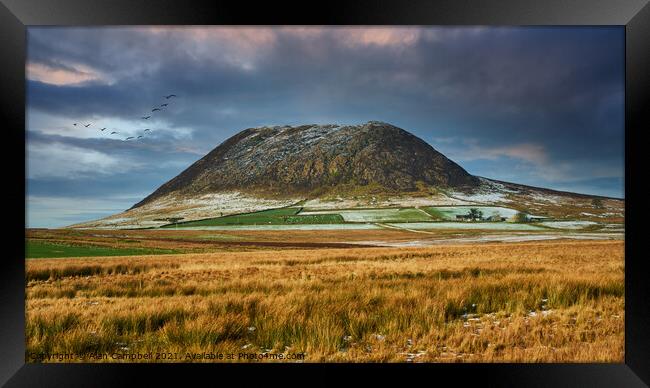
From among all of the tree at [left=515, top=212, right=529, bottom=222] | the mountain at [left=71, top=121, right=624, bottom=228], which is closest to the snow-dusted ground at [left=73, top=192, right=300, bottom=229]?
the mountain at [left=71, top=121, right=624, bottom=228]

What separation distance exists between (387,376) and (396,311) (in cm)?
75

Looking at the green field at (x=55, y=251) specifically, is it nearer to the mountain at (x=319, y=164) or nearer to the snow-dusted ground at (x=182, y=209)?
the snow-dusted ground at (x=182, y=209)

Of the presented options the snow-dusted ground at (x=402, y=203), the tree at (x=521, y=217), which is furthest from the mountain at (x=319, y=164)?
the tree at (x=521, y=217)

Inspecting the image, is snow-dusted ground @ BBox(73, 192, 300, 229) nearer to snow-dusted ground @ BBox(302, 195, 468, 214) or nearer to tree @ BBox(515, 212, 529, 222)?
snow-dusted ground @ BBox(302, 195, 468, 214)

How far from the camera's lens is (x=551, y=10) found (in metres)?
2.98

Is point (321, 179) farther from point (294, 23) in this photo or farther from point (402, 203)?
point (294, 23)

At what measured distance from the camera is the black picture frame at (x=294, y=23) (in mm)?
2758

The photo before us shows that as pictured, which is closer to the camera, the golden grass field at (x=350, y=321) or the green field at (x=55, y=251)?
the golden grass field at (x=350, y=321)

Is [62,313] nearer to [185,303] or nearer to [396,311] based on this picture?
[185,303]

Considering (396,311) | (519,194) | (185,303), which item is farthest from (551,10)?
(519,194)

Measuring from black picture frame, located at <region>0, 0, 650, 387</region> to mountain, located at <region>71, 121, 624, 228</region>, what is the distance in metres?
16.0

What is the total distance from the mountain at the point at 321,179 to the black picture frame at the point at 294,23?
52.4 ft

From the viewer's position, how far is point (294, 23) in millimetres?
3033
